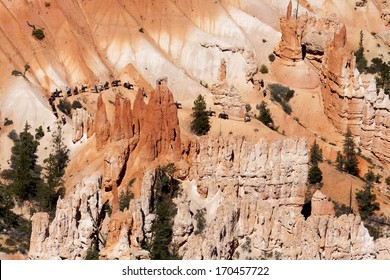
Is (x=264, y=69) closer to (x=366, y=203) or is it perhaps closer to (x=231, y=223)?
(x=366, y=203)

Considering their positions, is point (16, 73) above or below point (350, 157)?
above

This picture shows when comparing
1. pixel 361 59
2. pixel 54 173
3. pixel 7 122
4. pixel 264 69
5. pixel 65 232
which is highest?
pixel 361 59

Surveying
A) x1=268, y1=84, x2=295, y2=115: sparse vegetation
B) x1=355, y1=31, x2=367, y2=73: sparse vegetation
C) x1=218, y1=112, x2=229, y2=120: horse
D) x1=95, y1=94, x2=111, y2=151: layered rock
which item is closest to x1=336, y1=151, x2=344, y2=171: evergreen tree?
x1=218, y1=112, x2=229, y2=120: horse

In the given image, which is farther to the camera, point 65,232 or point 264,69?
Answer: point 264,69

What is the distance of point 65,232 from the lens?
6253 centimetres

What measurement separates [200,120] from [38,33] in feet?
78.5

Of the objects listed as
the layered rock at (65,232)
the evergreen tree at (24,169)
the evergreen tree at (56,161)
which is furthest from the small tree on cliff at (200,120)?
the layered rock at (65,232)

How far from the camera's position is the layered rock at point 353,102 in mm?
95938

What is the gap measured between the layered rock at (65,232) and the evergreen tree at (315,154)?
90.0ft

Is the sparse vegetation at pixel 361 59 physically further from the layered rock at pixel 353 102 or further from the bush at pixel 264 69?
the layered rock at pixel 353 102

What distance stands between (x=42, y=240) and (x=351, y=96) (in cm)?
4383

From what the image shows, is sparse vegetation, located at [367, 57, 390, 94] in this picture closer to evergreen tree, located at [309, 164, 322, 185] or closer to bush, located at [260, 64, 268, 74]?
bush, located at [260, 64, 268, 74]

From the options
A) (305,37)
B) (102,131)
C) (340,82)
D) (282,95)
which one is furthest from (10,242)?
(305,37)
